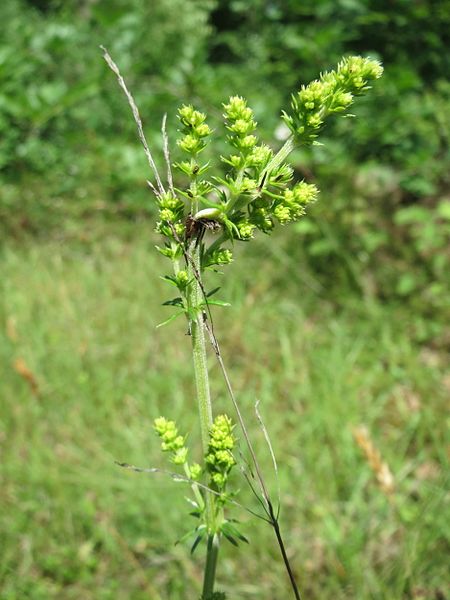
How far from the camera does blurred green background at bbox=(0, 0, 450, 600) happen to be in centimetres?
247

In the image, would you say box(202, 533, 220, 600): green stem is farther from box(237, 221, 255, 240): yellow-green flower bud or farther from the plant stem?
box(237, 221, 255, 240): yellow-green flower bud

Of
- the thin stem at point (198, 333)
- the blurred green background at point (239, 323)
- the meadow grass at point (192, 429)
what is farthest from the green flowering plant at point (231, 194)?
the meadow grass at point (192, 429)

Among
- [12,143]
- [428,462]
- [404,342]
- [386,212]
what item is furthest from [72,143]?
[428,462]

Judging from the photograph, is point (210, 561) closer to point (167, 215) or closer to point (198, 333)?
point (198, 333)

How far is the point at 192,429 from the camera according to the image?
2998 mm

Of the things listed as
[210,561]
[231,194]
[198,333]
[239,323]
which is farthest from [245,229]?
[239,323]

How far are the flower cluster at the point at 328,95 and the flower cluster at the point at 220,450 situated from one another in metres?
0.41

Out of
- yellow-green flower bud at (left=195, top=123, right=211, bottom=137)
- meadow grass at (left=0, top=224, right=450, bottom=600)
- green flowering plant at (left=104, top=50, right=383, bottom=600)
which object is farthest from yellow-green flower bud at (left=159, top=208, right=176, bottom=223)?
meadow grass at (left=0, top=224, right=450, bottom=600)

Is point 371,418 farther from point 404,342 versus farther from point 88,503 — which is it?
point 88,503

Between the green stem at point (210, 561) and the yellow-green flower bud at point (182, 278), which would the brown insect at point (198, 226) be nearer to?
the yellow-green flower bud at point (182, 278)

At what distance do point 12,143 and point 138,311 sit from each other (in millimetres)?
2379

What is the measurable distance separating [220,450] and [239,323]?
284 cm

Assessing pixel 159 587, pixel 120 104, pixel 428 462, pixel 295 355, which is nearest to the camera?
pixel 159 587

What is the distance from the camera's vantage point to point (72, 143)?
17.8 feet
